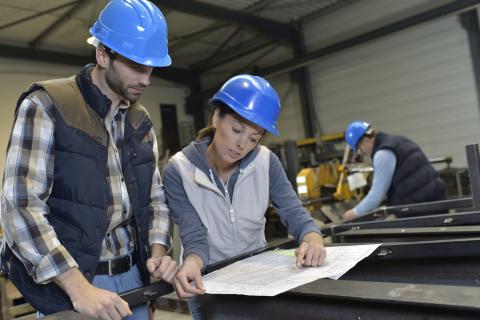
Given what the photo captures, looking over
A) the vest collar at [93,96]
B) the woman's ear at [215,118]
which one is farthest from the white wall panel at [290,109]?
the vest collar at [93,96]

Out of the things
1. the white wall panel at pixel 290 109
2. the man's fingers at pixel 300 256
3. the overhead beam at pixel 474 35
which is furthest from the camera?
the white wall panel at pixel 290 109

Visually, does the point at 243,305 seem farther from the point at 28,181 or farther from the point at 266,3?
the point at 266,3

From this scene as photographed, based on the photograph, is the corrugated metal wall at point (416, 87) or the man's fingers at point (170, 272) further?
the corrugated metal wall at point (416, 87)

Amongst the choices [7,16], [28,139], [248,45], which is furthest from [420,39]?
[28,139]

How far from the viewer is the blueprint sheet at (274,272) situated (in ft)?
3.17

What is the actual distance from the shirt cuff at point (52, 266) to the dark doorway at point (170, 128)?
766cm

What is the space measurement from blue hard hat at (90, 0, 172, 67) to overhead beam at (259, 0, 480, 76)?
536cm

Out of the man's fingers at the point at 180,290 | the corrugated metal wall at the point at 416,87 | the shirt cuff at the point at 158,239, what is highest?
the corrugated metal wall at the point at 416,87

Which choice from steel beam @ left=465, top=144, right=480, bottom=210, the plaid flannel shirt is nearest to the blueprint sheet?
the plaid flannel shirt

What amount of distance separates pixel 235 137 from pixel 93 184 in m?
0.47

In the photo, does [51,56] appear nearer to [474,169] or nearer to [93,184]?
[93,184]

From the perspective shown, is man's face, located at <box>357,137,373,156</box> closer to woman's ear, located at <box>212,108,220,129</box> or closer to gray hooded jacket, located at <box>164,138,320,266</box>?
gray hooded jacket, located at <box>164,138,320,266</box>

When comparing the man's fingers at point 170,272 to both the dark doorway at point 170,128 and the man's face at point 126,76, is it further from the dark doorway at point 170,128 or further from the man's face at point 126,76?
the dark doorway at point 170,128

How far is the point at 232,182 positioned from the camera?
1.39 meters
